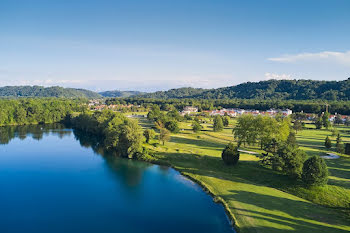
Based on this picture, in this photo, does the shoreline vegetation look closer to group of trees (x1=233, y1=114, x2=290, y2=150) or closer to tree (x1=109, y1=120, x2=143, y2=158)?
tree (x1=109, y1=120, x2=143, y2=158)

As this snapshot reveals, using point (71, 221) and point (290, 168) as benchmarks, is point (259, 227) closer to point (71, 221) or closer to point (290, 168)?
point (290, 168)

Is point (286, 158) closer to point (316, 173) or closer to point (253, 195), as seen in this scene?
point (316, 173)

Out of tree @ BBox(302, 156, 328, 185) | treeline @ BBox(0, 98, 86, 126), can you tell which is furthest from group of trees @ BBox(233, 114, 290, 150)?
treeline @ BBox(0, 98, 86, 126)

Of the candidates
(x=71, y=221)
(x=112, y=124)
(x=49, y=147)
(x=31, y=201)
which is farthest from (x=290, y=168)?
(x=49, y=147)

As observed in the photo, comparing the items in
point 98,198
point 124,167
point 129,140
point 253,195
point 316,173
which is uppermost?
point 129,140

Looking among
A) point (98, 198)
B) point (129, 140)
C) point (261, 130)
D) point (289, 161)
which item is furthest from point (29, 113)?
point (289, 161)
